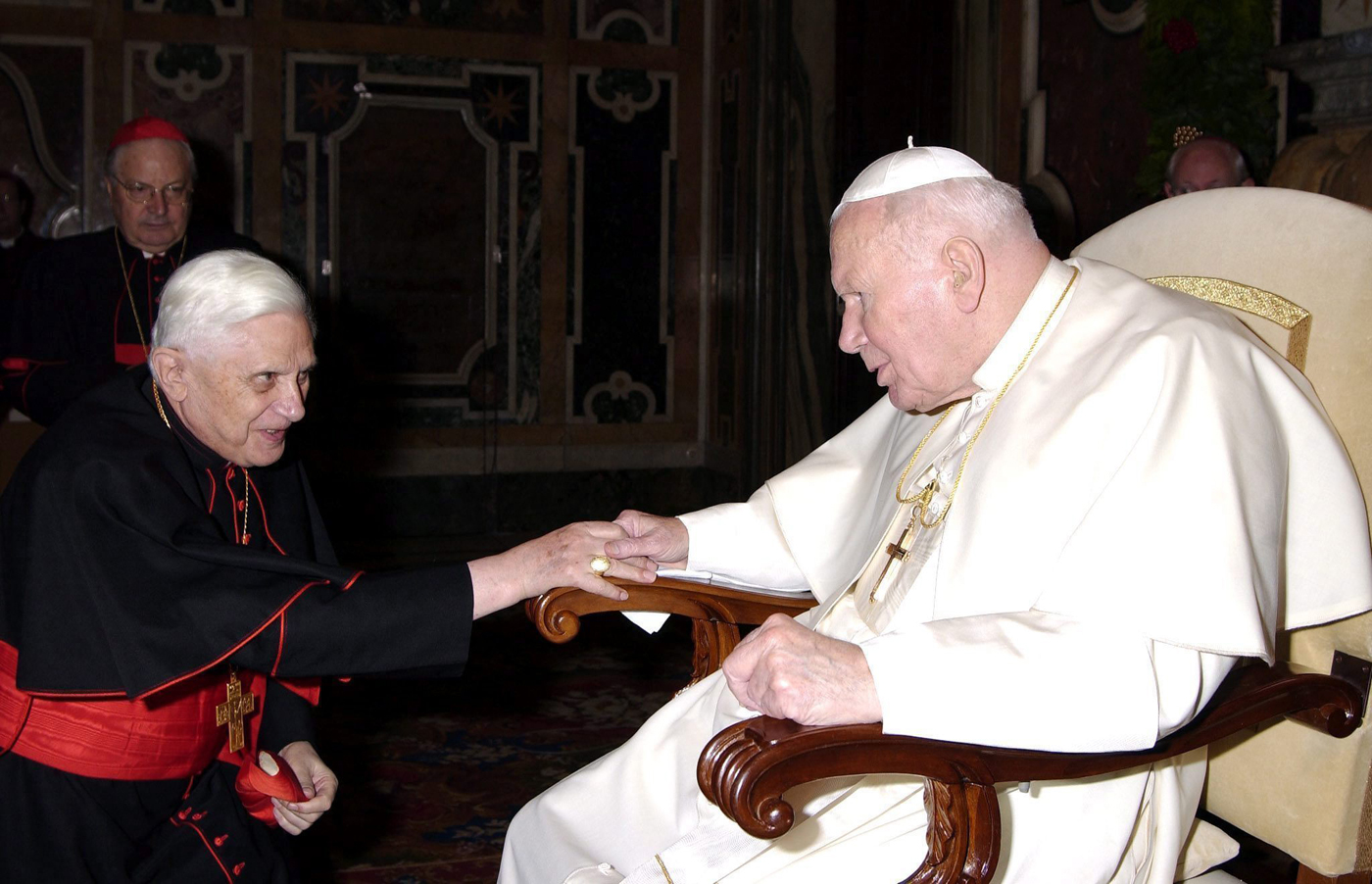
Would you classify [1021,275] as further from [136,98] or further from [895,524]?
[136,98]

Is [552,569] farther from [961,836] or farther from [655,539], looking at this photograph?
[961,836]

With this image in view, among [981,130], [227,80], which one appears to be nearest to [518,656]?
[981,130]

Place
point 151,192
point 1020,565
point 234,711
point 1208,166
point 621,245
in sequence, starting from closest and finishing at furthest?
point 1020,565 < point 234,711 < point 1208,166 < point 151,192 < point 621,245

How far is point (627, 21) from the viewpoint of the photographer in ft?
26.1

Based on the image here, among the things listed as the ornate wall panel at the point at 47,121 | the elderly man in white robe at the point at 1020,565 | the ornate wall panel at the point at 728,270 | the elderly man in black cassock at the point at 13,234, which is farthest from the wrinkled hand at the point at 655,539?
the ornate wall panel at the point at 47,121

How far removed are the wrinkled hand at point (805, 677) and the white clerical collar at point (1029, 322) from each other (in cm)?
65

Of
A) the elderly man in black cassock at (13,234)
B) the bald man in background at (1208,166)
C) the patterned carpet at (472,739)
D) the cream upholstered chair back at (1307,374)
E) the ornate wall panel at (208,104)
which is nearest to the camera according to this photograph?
the cream upholstered chair back at (1307,374)

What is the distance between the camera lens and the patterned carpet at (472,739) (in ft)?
10.9

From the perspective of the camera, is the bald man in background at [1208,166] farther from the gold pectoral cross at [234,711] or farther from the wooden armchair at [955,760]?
the gold pectoral cross at [234,711]

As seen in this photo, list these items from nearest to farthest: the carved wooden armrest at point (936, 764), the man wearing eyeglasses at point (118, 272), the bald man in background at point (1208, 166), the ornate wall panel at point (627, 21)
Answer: the carved wooden armrest at point (936, 764) → the bald man in background at point (1208, 166) → the man wearing eyeglasses at point (118, 272) → the ornate wall panel at point (627, 21)

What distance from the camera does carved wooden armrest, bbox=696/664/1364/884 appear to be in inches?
53.4

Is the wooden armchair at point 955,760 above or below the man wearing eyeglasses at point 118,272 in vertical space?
below

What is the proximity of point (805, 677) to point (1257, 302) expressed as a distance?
3.31 feet

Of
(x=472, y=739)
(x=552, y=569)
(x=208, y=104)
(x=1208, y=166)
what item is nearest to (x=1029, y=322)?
(x=552, y=569)
